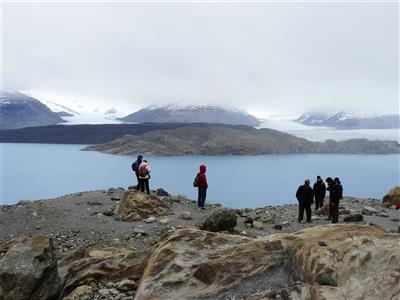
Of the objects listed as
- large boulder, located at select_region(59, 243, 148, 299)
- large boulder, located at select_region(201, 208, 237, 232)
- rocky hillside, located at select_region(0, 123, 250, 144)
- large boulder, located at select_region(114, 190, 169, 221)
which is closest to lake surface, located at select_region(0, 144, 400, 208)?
large boulder, located at select_region(114, 190, 169, 221)

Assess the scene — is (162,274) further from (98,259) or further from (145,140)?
(145,140)

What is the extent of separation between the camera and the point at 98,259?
7562 mm

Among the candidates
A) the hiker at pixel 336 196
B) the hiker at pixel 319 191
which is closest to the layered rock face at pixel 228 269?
the hiker at pixel 336 196

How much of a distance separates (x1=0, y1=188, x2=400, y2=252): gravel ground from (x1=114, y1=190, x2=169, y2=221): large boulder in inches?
11.9

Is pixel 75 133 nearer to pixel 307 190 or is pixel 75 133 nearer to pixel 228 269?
pixel 307 190

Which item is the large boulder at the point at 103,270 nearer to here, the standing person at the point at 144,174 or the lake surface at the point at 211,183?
the standing person at the point at 144,174

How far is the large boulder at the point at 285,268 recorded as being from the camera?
16.1 ft

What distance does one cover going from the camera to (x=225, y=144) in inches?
5202

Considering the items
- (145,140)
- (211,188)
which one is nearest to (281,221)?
(211,188)

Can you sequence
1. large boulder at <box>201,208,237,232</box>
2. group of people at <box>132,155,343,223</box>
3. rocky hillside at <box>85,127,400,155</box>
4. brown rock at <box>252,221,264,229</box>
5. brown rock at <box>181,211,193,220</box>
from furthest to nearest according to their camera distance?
1. rocky hillside at <box>85,127,400,155</box>
2. brown rock at <box>181,211,193,220</box>
3. group of people at <box>132,155,343,223</box>
4. brown rock at <box>252,221,264,229</box>
5. large boulder at <box>201,208,237,232</box>

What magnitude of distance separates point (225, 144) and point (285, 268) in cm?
12684

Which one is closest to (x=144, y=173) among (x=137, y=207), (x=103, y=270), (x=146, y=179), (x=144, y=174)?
(x=144, y=174)

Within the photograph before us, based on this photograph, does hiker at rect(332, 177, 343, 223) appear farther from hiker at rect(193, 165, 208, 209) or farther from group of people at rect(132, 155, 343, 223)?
hiker at rect(193, 165, 208, 209)

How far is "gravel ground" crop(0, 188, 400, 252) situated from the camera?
1190 cm
